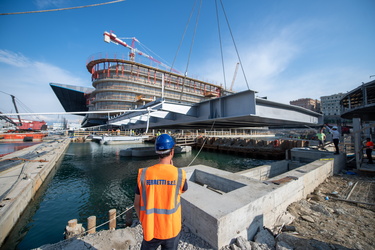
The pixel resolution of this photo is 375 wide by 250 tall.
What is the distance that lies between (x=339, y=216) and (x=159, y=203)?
533cm

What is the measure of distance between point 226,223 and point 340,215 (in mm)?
3934

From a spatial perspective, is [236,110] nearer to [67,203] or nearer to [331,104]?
[67,203]

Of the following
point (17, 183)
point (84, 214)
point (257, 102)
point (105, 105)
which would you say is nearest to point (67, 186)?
point (17, 183)

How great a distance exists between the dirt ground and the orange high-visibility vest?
3.30m

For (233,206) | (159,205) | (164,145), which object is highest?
(164,145)

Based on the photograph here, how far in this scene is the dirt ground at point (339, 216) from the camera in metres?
3.17

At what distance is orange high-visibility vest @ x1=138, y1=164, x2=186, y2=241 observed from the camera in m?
1.66

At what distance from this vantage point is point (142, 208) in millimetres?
1730

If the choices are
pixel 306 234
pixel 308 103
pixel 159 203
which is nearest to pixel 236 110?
pixel 306 234

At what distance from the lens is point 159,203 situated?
1692 millimetres

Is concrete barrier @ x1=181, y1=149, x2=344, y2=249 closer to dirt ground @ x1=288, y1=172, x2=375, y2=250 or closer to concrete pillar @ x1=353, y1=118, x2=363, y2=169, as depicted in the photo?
dirt ground @ x1=288, y1=172, x2=375, y2=250

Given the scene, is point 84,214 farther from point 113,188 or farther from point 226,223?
point 226,223

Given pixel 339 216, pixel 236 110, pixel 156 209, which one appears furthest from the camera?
pixel 236 110

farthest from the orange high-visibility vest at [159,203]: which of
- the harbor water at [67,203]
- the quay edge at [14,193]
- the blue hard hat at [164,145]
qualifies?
the quay edge at [14,193]
